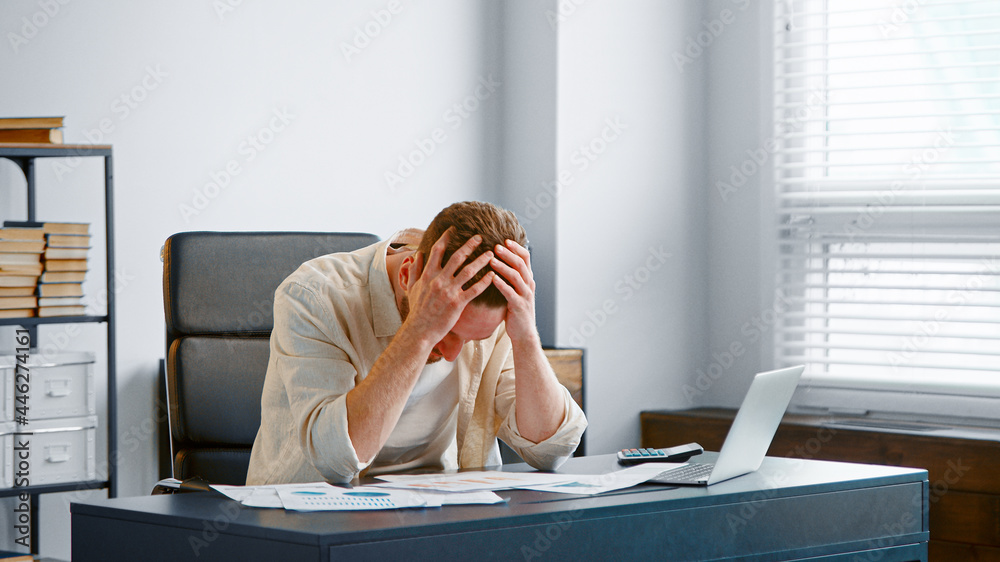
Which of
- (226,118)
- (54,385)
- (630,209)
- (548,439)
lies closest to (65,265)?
(54,385)

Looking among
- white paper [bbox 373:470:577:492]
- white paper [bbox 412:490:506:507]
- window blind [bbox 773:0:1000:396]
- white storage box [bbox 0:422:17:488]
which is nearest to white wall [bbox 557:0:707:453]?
window blind [bbox 773:0:1000:396]

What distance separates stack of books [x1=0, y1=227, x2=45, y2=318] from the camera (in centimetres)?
226

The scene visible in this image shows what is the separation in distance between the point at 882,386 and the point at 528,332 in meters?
1.91

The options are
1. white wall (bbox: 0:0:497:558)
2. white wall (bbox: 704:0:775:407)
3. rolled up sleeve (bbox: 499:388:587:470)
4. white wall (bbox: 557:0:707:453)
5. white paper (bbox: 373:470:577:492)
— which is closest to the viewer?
white paper (bbox: 373:470:577:492)

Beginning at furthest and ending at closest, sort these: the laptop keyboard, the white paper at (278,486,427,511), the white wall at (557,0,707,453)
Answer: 1. the white wall at (557,0,707,453)
2. the laptop keyboard
3. the white paper at (278,486,427,511)

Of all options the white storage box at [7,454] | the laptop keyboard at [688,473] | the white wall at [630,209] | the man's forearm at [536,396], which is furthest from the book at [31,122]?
the laptop keyboard at [688,473]

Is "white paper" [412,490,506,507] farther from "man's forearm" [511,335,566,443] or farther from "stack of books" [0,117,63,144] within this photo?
"stack of books" [0,117,63,144]

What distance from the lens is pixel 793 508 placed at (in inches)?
54.1

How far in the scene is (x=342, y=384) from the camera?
1.53 meters

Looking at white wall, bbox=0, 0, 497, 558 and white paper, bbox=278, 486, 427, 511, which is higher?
white wall, bbox=0, 0, 497, 558

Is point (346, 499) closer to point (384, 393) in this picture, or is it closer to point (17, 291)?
point (384, 393)

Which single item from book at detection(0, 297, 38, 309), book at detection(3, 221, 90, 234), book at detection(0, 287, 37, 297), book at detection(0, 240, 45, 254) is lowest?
book at detection(0, 297, 38, 309)

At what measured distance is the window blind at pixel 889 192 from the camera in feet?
9.71

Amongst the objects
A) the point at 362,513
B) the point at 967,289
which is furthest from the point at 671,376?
the point at 362,513
